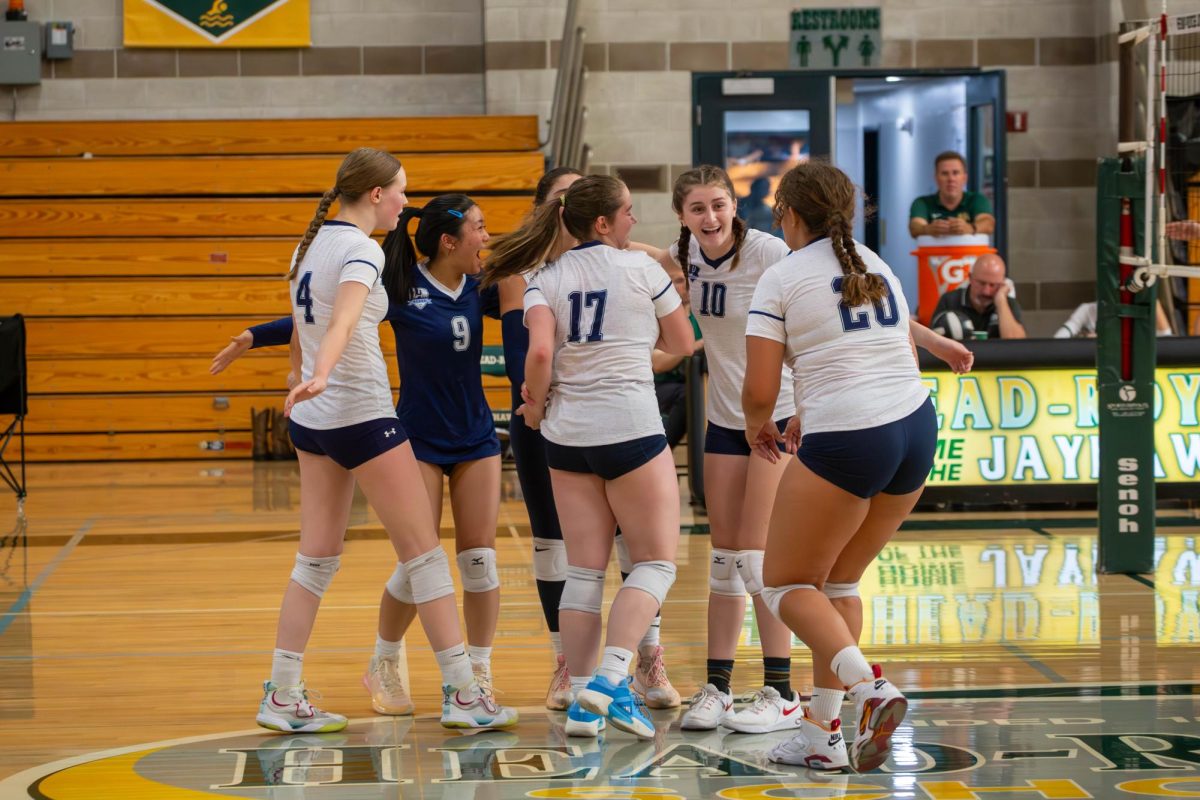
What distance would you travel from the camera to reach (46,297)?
13.5 meters

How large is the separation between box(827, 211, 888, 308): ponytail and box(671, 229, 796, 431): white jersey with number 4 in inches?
24.0

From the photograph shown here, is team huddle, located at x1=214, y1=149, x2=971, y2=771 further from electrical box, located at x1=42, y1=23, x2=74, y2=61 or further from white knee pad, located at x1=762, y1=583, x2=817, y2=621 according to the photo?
electrical box, located at x1=42, y1=23, x2=74, y2=61

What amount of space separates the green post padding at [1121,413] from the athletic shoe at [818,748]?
3513 mm

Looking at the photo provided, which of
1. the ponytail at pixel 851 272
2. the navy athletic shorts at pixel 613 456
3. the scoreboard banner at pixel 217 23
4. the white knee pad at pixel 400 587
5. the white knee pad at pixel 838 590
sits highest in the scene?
the scoreboard banner at pixel 217 23

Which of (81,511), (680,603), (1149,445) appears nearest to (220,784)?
(680,603)

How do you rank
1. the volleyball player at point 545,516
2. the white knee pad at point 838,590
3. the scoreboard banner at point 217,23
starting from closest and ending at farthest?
the white knee pad at point 838,590 → the volleyball player at point 545,516 → the scoreboard banner at point 217,23

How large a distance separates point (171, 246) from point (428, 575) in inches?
389

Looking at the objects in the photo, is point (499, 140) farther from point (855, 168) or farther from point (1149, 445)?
point (1149, 445)

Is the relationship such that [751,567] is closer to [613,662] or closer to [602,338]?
[613,662]

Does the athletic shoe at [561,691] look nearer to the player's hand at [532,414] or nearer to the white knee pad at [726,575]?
the white knee pad at [726,575]

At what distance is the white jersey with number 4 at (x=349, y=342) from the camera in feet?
14.6

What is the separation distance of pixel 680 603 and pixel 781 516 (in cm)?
279

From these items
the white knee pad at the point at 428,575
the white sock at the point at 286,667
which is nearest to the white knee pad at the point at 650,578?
the white knee pad at the point at 428,575

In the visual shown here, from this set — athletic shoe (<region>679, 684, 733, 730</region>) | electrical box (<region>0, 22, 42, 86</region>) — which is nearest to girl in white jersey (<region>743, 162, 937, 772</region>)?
athletic shoe (<region>679, 684, 733, 730</region>)
